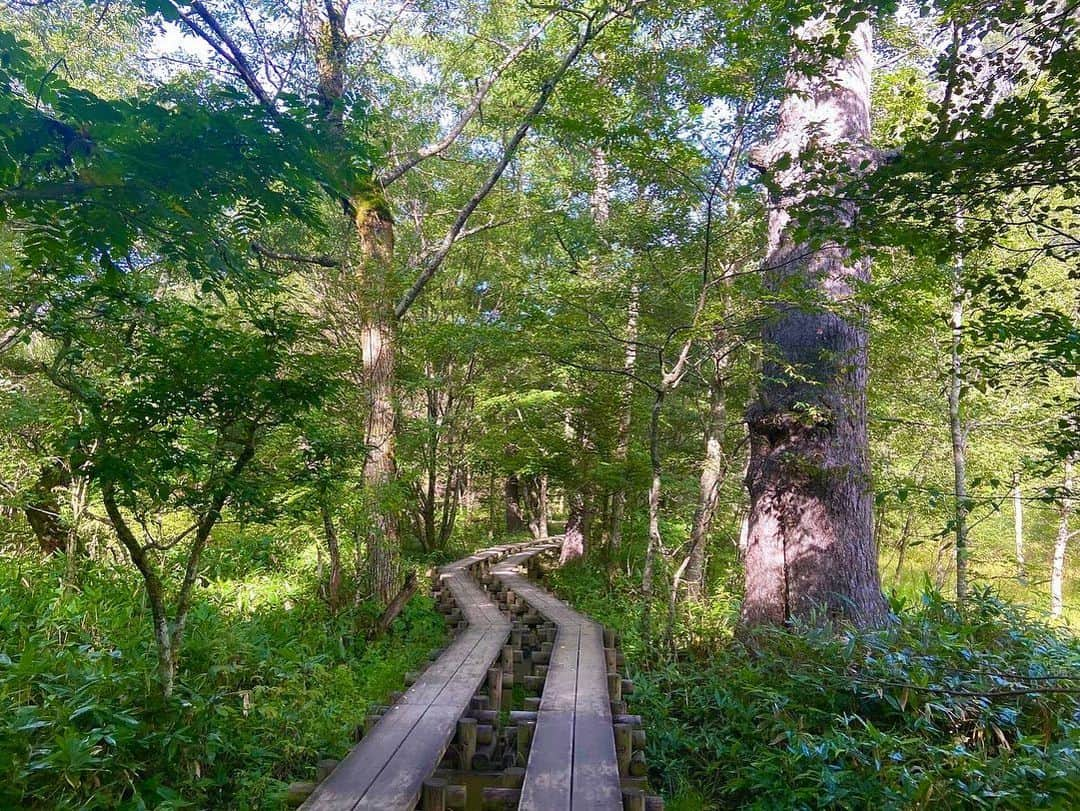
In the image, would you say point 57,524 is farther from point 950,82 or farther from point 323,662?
point 950,82

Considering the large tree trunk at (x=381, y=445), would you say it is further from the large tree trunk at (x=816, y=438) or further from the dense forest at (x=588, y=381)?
the large tree trunk at (x=816, y=438)

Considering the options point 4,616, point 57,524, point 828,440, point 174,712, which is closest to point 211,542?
point 57,524

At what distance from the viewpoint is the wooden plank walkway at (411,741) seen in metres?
3.12

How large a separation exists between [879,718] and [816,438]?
8.11 ft

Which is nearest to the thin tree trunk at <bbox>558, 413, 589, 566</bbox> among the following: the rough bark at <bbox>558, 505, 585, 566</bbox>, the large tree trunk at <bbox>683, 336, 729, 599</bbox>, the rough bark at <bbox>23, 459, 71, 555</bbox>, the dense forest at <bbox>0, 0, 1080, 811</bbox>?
the rough bark at <bbox>558, 505, 585, 566</bbox>

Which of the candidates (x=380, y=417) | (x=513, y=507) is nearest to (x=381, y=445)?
(x=380, y=417)

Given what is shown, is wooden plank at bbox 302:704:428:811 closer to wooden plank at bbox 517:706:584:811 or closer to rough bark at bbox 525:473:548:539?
wooden plank at bbox 517:706:584:811

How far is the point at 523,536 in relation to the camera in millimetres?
19000

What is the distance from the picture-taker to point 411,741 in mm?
3830

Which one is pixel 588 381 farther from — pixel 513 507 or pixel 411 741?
pixel 513 507

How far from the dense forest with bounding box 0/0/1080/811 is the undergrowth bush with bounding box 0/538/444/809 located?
35mm

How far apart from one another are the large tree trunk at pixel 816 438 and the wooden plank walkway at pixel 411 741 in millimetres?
2928

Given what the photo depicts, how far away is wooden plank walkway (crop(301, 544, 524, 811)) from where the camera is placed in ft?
10.2

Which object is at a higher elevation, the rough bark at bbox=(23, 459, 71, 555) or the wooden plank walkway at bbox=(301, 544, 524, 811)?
the rough bark at bbox=(23, 459, 71, 555)
